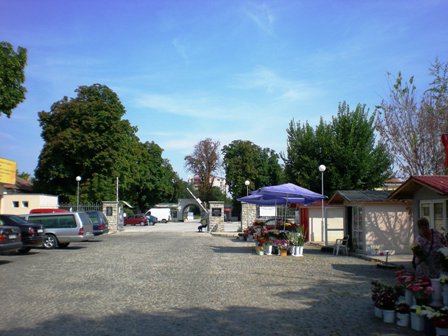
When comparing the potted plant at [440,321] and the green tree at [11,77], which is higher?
the green tree at [11,77]

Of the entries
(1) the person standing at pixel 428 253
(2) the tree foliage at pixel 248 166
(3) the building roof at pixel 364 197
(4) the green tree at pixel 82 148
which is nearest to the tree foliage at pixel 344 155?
(3) the building roof at pixel 364 197

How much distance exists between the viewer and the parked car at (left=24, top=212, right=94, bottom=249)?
2289cm

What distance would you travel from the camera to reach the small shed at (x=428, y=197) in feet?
49.8

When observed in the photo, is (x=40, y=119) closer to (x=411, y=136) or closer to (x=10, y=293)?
(x=411, y=136)

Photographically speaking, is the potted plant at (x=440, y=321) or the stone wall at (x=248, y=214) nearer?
the potted plant at (x=440, y=321)

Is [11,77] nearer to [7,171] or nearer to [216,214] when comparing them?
[7,171]

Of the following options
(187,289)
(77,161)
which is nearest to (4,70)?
(77,161)

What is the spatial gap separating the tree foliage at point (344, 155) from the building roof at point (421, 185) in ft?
48.3

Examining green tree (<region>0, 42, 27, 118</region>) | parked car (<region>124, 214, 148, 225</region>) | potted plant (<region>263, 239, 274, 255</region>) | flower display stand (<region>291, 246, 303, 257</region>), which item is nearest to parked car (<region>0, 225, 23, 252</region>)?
potted plant (<region>263, 239, 274, 255</region>)

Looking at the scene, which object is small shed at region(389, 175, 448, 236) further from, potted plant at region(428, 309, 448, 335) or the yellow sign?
the yellow sign

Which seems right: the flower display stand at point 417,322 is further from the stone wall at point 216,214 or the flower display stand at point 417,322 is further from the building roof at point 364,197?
the stone wall at point 216,214

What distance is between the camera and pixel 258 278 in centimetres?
1259

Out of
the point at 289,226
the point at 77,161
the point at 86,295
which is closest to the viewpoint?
the point at 86,295

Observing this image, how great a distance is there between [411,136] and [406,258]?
11264mm
